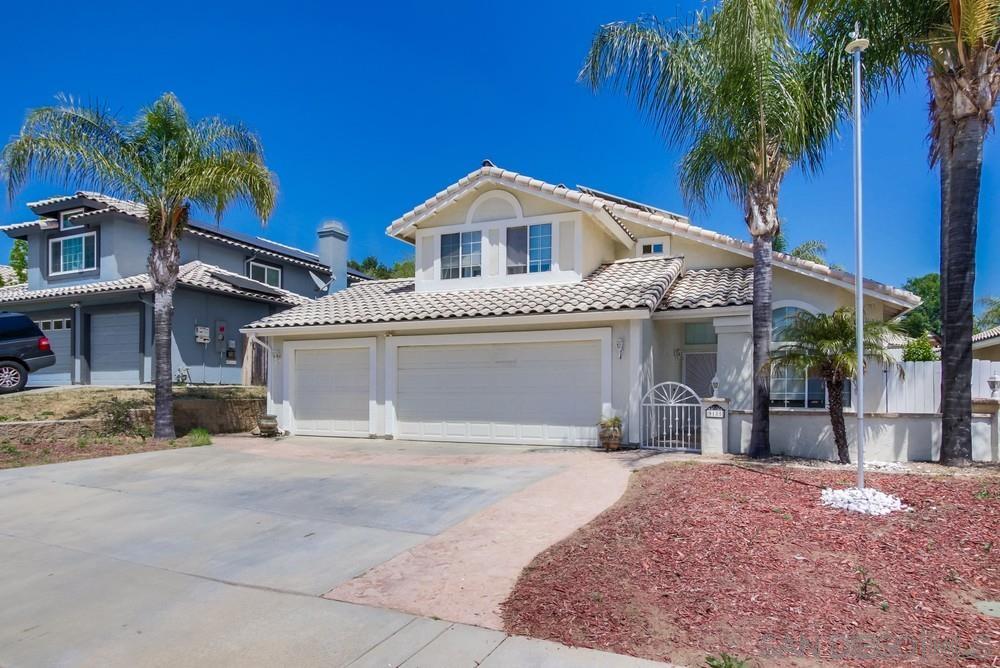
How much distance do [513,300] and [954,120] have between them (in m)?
8.14

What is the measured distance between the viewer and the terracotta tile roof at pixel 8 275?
1191 inches

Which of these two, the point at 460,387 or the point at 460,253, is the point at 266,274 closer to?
the point at 460,253

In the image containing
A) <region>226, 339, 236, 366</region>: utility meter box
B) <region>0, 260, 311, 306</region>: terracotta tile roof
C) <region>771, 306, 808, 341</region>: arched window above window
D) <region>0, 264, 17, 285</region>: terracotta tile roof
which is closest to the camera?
<region>771, 306, 808, 341</region>: arched window above window

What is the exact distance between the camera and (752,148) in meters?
10.2

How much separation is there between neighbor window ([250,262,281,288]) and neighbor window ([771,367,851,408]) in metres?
18.9

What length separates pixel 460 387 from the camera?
14070 millimetres

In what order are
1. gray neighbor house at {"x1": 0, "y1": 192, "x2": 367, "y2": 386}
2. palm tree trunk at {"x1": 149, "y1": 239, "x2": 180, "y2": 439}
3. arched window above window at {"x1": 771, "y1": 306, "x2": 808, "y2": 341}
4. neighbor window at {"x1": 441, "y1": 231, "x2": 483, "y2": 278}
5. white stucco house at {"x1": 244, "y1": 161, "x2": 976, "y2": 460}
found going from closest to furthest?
white stucco house at {"x1": 244, "y1": 161, "x2": 976, "y2": 460}, palm tree trunk at {"x1": 149, "y1": 239, "x2": 180, "y2": 439}, arched window above window at {"x1": 771, "y1": 306, "x2": 808, "y2": 341}, neighbor window at {"x1": 441, "y1": 231, "x2": 483, "y2": 278}, gray neighbor house at {"x1": 0, "y1": 192, "x2": 367, "y2": 386}

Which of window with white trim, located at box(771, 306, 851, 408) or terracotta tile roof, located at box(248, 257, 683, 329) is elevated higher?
terracotta tile roof, located at box(248, 257, 683, 329)

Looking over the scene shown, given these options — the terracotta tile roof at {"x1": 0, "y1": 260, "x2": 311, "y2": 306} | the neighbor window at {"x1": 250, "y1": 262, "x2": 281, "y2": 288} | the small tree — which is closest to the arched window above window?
the terracotta tile roof at {"x1": 0, "y1": 260, "x2": 311, "y2": 306}

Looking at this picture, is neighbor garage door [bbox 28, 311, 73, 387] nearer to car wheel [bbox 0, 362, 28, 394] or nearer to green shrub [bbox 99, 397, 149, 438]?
car wheel [bbox 0, 362, 28, 394]

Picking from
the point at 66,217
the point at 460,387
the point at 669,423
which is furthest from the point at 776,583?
the point at 66,217

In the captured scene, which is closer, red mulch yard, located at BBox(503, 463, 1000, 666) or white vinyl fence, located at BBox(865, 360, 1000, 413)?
red mulch yard, located at BBox(503, 463, 1000, 666)

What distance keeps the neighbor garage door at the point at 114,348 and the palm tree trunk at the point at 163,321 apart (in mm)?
6750

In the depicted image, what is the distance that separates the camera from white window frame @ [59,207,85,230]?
67.5 feet
